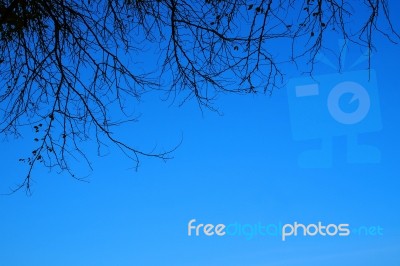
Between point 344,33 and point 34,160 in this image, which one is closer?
point 344,33

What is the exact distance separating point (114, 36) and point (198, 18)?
0.51 meters

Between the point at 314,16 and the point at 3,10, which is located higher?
the point at 3,10

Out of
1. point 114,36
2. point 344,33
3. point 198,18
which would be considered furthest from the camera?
point 114,36

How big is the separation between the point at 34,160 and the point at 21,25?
2.51 ft

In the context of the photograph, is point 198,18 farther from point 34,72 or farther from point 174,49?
point 34,72

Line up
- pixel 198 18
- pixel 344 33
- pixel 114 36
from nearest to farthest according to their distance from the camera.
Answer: pixel 344 33 → pixel 198 18 → pixel 114 36

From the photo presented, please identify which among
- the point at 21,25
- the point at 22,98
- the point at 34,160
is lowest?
the point at 34,160

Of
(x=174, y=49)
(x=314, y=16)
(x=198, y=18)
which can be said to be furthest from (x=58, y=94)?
(x=314, y=16)

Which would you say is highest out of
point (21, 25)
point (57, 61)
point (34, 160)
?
point (21, 25)

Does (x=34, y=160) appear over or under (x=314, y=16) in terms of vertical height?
under

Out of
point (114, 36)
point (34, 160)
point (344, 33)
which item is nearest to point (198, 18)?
point (114, 36)

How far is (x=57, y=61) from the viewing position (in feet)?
9.01

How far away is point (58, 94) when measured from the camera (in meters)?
2.75

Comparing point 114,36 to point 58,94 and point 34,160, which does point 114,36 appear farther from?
point 34,160
